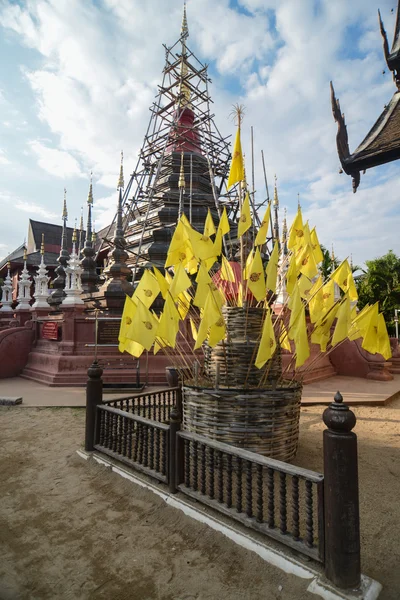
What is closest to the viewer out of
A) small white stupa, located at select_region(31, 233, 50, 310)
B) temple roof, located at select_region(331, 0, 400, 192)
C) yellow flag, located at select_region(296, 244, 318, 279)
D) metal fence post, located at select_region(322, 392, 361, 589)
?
metal fence post, located at select_region(322, 392, 361, 589)

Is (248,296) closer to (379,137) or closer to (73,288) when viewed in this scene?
(379,137)

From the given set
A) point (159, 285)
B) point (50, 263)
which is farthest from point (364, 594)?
point (50, 263)

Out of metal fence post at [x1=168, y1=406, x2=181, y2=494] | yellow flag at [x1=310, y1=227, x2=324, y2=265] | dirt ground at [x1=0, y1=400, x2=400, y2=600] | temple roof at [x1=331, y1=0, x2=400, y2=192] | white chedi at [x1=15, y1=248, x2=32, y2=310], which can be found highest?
temple roof at [x1=331, y1=0, x2=400, y2=192]

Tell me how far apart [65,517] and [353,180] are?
9.17m

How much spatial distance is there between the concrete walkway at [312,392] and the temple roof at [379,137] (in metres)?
5.12

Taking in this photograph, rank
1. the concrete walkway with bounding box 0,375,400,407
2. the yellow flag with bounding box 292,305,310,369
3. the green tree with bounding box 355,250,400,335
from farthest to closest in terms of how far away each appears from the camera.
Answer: the green tree with bounding box 355,250,400,335
the concrete walkway with bounding box 0,375,400,407
the yellow flag with bounding box 292,305,310,369

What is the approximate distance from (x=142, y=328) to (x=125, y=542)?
5.66 feet

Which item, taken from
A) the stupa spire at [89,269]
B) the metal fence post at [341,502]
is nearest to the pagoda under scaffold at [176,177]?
the stupa spire at [89,269]

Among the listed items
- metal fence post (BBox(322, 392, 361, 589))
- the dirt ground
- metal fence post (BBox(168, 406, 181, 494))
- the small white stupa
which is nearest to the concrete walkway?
the dirt ground

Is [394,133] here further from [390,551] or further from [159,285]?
[390,551]

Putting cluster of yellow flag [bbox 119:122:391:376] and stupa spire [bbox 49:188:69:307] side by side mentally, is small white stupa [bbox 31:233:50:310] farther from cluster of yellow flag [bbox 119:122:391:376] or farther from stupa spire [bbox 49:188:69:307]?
cluster of yellow flag [bbox 119:122:391:376]

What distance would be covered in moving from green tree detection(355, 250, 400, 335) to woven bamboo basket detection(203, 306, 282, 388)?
73.3 ft

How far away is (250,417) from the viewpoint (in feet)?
12.0

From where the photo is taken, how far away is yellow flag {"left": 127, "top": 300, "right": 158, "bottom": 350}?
10.4 ft
